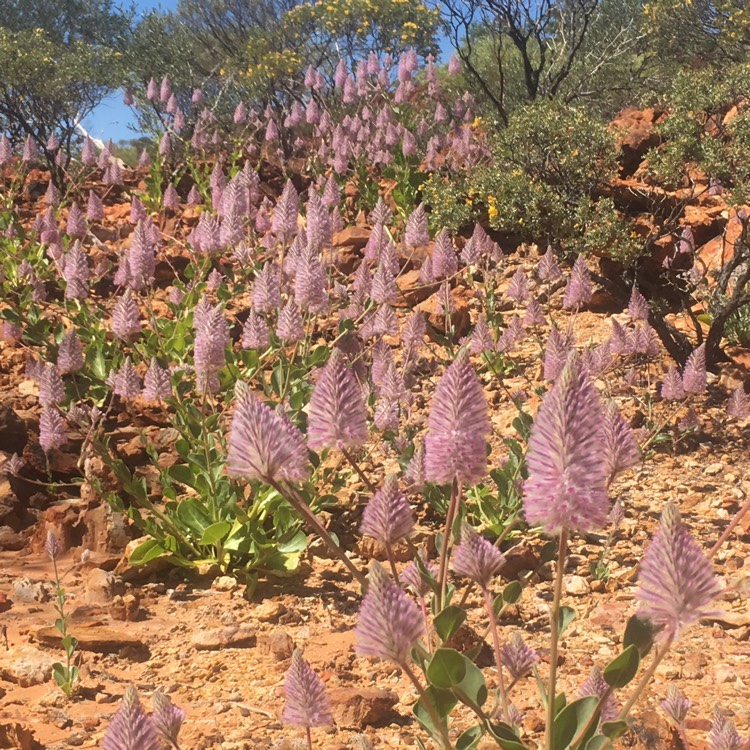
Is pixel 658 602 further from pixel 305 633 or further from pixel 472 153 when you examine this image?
pixel 472 153

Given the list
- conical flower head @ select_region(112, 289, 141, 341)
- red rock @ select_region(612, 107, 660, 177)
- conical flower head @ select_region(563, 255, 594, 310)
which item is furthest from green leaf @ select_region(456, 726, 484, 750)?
red rock @ select_region(612, 107, 660, 177)

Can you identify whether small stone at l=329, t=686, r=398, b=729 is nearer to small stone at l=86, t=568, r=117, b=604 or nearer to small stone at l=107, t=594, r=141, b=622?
small stone at l=107, t=594, r=141, b=622

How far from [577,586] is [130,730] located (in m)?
3.01

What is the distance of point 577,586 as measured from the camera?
4.17m

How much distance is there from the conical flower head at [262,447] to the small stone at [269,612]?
7.82 feet

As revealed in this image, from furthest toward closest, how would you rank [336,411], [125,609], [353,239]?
[353,239] < [125,609] < [336,411]

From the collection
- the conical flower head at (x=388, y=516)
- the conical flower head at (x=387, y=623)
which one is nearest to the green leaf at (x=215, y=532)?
the conical flower head at (x=388, y=516)

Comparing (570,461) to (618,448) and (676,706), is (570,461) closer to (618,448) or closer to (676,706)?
(618,448)

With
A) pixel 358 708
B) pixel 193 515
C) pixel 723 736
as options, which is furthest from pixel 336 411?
pixel 193 515

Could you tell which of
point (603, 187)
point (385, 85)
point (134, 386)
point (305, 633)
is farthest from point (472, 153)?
point (305, 633)

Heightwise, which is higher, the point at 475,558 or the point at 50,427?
the point at 50,427

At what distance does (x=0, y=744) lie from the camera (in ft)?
8.57

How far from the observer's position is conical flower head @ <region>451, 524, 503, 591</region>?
1817 millimetres

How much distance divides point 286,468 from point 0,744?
5.64 ft
